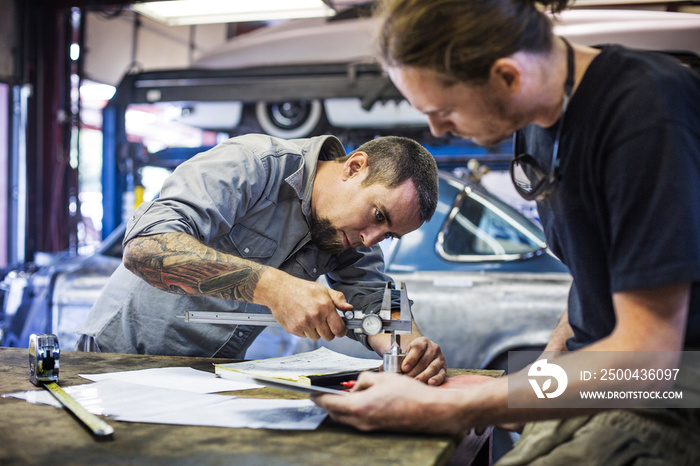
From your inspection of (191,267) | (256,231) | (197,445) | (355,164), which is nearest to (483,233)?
(355,164)

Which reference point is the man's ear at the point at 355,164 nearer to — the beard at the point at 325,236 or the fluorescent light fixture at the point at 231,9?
the beard at the point at 325,236

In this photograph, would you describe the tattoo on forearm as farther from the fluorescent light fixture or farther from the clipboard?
the fluorescent light fixture

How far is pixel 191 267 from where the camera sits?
163cm

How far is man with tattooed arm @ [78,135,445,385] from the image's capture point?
5.49 feet

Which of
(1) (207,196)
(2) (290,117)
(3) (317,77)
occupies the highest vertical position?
(3) (317,77)

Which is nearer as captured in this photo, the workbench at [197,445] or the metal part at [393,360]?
the workbench at [197,445]

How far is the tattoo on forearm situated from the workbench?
0.47 meters

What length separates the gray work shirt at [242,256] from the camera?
6.09 feet

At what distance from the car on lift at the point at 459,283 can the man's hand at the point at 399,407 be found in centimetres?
184

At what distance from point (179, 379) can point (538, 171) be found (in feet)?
3.25

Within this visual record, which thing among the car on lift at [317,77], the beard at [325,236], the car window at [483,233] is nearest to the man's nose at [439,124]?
the beard at [325,236]

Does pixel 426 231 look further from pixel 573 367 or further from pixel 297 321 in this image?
pixel 573 367

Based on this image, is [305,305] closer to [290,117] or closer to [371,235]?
[371,235]

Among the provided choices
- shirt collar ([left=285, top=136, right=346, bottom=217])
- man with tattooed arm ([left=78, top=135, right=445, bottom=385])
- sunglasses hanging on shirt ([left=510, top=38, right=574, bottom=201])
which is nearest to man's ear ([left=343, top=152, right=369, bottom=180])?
man with tattooed arm ([left=78, top=135, right=445, bottom=385])
